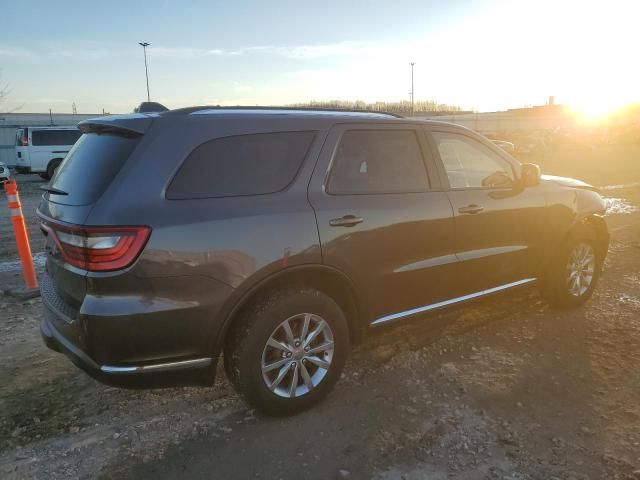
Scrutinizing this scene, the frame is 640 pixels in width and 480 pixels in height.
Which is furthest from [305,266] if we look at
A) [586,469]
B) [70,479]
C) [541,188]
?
[541,188]

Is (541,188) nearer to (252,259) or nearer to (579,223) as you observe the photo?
(579,223)

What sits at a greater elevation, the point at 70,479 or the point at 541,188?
the point at 541,188

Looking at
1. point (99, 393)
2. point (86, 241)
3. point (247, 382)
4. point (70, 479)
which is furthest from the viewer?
point (99, 393)

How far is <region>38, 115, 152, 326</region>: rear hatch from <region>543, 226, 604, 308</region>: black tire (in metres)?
3.60

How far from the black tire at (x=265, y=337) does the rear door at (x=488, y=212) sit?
1234 millimetres

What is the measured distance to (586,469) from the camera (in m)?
2.55

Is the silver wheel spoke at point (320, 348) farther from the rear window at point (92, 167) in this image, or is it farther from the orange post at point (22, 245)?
the orange post at point (22, 245)

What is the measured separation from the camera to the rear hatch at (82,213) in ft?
7.75

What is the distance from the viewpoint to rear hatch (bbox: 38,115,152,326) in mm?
2361

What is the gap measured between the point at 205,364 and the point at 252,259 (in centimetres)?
61

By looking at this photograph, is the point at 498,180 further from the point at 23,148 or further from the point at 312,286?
the point at 23,148

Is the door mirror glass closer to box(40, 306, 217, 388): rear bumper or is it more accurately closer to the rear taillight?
box(40, 306, 217, 388): rear bumper

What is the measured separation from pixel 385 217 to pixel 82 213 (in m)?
1.75

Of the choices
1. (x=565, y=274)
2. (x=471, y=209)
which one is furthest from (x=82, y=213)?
(x=565, y=274)
